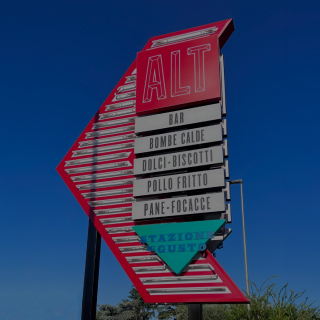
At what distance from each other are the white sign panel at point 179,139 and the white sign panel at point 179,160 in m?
0.26

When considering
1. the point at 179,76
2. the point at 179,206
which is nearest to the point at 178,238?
the point at 179,206

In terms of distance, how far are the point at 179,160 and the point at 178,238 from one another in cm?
224

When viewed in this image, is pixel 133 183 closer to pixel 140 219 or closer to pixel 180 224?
pixel 140 219

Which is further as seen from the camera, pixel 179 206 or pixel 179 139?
pixel 179 139

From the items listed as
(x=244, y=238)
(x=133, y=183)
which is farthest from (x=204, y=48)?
(x=244, y=238)

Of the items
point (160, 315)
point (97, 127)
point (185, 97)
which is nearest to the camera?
point (185, 97)

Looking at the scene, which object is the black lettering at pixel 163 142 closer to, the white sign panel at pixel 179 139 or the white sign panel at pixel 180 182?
the white sign panel at pixel 179 139

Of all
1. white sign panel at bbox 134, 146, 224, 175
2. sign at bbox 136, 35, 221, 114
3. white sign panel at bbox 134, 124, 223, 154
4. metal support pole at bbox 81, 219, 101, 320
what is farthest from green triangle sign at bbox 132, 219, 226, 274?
sign at bbox 136, 35, 221, 114

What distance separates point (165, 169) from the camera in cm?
1137

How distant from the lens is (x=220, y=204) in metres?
10.2

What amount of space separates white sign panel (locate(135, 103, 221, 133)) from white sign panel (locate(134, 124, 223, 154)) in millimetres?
268

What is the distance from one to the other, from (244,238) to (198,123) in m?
14.9

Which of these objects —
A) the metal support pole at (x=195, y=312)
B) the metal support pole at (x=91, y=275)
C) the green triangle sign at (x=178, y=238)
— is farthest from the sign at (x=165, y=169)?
the metal support pole at (x=91, y=275)

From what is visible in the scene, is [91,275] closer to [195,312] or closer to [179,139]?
[195,312]
